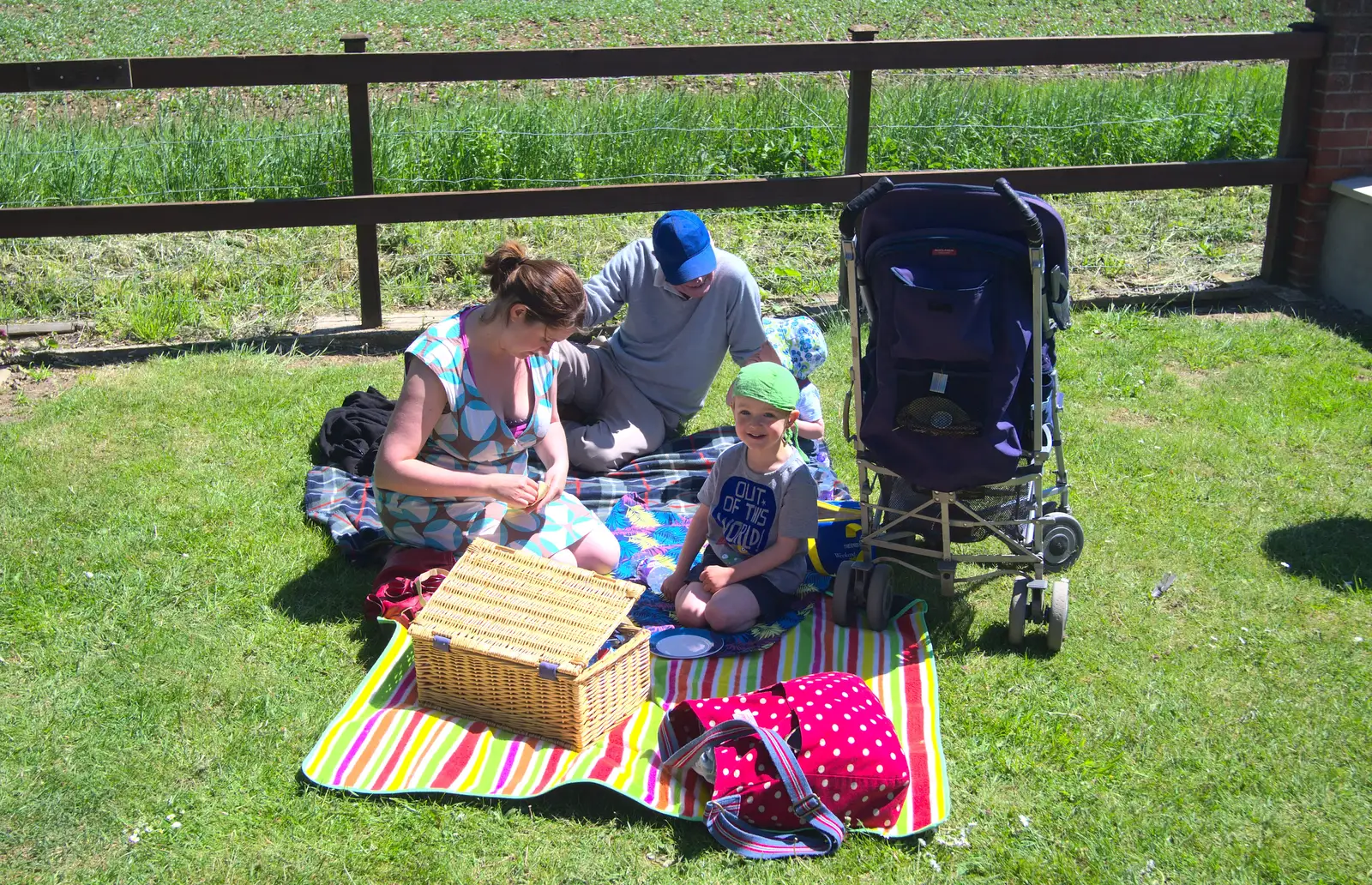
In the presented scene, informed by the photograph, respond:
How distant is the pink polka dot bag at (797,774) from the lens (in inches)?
115

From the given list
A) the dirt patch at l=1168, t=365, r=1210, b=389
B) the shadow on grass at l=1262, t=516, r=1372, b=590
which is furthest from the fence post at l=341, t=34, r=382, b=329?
the shadow on grass at l=1262, t=516, r=1372, b=590

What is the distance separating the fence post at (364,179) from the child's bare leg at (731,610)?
11.9 ft

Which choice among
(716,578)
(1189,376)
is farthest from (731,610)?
(1189,376)

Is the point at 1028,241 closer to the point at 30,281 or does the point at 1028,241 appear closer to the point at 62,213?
the point at 62,213

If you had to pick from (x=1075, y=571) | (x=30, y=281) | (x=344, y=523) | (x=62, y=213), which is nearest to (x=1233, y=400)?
(x=1075, y=571)

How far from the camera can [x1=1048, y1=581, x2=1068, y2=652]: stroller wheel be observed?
3.72 metres

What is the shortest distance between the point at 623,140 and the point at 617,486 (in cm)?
356

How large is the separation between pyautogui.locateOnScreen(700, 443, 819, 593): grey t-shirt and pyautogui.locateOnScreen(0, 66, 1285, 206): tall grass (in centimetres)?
422

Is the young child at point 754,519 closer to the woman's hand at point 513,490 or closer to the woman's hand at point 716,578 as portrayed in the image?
the woman's hand at point 716,578

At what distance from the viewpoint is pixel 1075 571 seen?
4.31 m

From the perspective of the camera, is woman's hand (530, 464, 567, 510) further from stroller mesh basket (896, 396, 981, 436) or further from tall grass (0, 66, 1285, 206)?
tall grass (0, 66, 1285, 206)

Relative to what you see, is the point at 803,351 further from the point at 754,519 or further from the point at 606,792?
the point at 606,792

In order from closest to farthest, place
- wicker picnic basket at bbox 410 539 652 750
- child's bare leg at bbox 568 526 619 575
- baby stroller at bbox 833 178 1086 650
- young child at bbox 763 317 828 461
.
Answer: wicker picnic basket at bbox 410 539 652 750 < baby stroller at bbox 833 178 1086 650 < child's bare leg at bbox 568 526 619 575 < young child at bbox 763 317 828 461

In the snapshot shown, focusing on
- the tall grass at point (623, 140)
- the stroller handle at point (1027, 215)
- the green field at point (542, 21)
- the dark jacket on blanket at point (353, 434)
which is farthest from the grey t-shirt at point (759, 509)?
the green field at point (542, 21)
